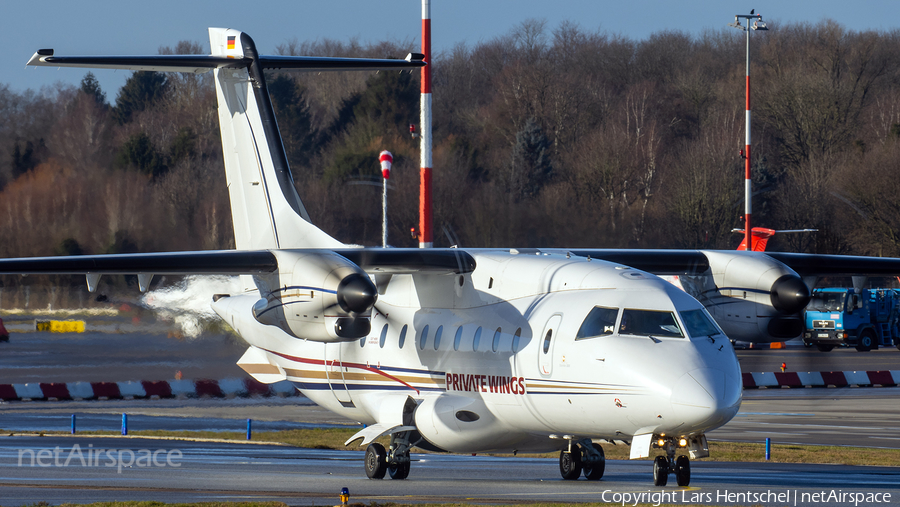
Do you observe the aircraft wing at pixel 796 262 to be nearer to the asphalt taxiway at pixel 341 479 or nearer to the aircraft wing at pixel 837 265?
the aircraft wing at pixel 837 265

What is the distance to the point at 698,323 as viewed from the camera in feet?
38.7

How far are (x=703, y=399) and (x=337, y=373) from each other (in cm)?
672

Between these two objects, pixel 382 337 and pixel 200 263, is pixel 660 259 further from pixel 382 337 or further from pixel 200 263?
pixel 200 263

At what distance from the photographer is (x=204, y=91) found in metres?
38.2

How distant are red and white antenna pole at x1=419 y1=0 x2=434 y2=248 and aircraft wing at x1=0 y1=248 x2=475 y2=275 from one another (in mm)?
7759

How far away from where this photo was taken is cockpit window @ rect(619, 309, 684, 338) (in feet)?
38.3

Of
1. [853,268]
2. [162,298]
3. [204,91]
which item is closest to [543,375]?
[853,268]

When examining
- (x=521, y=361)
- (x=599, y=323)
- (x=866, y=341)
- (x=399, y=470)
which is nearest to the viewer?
(x=599, y=323)

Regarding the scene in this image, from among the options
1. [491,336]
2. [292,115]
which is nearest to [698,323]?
[491,336]

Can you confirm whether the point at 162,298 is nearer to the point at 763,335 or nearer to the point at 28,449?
the point at 28,449

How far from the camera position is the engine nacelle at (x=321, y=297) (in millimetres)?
12695

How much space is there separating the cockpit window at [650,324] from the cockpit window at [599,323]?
0.39 ft

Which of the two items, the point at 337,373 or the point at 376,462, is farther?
the point at 337,373

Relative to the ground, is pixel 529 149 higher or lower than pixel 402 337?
higher
